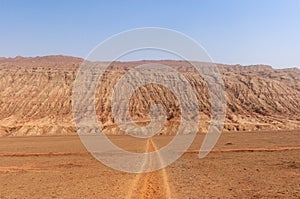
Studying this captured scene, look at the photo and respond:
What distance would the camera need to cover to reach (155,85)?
134875 mm

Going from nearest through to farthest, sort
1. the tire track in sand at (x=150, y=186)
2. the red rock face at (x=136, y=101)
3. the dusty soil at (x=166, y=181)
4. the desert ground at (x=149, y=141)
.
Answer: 1. the tire track in sand at (x=150, y=186)
2. the dusty soil at (x=166, y=181)
3. the desert ground at (x=149, y=141)
4. the red rock face at (x=136, y=101)

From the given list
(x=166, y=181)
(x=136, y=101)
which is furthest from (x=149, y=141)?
(x=136, y=101)

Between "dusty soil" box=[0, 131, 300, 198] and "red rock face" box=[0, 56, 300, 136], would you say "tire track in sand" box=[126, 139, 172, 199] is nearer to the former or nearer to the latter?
"dusty soil" box=[0, 131, 300, 198]

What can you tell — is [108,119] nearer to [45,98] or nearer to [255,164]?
[45,98]

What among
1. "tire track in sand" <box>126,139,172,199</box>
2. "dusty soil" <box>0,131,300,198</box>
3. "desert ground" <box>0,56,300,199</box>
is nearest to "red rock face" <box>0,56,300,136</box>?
"desert ground" <box>0,56,300,199</box>

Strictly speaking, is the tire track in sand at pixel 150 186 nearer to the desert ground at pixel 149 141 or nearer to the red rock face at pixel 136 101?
the desert ground at pixel 149 141

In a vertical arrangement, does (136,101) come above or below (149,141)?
above

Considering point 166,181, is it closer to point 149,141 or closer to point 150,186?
point 150,186

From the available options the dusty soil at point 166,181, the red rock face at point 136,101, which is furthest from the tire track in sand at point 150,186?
the red rock face at point 136,101

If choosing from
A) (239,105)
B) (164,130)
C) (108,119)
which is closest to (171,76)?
(239,105)

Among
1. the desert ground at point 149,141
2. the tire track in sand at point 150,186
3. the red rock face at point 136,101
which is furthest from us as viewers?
the red rock face at point 136,101

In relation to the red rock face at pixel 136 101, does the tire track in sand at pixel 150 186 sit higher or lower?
lower

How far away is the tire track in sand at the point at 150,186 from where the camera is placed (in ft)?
60.9

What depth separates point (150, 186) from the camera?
69.3 feet
